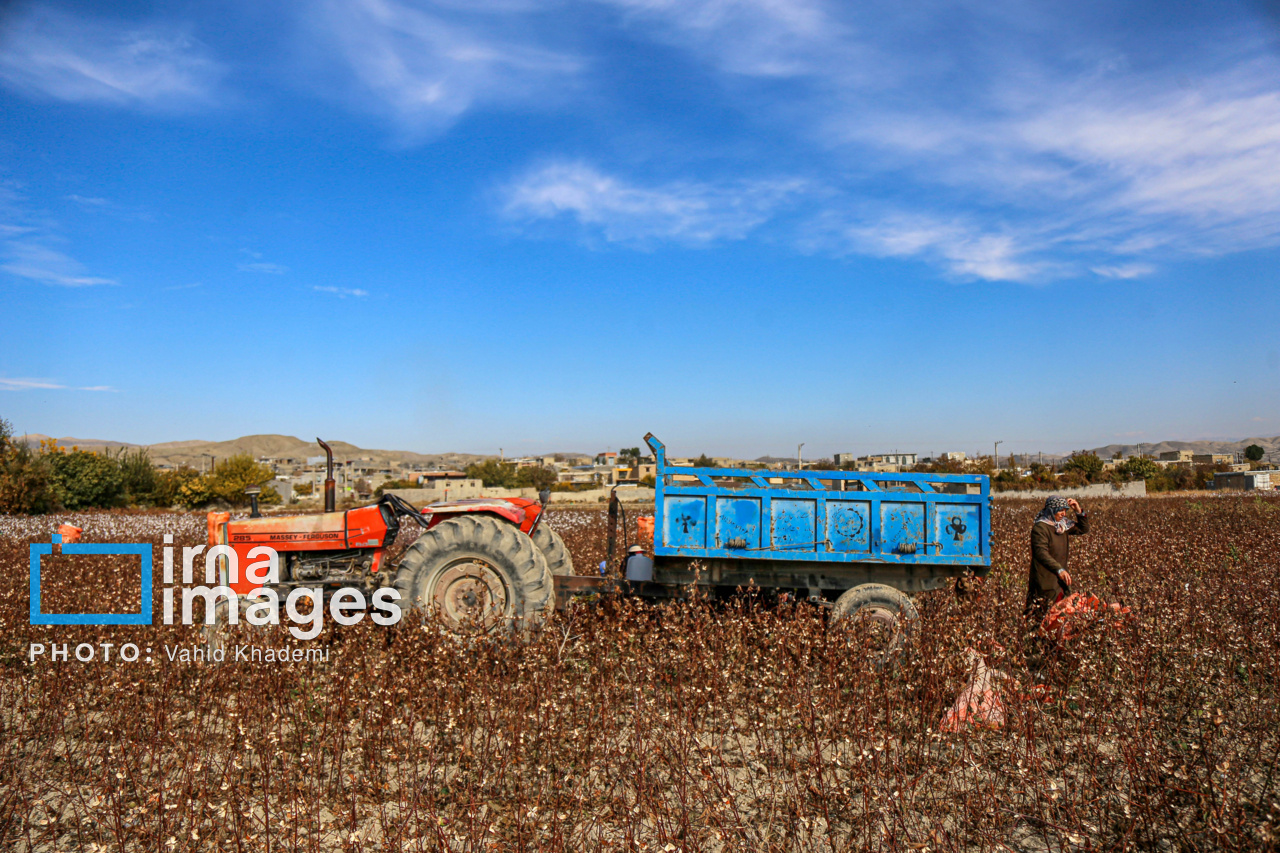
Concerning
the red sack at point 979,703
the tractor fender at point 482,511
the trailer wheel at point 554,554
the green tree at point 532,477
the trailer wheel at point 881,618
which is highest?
the tractor fender at point 482,511

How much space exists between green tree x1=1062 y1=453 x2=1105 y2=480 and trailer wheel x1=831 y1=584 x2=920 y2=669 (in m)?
43.2

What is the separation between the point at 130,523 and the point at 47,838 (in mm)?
21833

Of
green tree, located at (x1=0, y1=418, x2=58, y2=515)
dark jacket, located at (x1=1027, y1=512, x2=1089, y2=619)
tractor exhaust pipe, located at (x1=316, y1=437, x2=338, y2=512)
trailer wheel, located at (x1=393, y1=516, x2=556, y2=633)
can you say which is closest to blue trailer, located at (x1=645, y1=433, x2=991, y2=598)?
dark jacket, located at (x1=1027, y1=512, x2=1089, y2=619)

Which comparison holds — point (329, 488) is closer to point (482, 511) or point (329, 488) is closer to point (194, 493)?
point (482, 511)

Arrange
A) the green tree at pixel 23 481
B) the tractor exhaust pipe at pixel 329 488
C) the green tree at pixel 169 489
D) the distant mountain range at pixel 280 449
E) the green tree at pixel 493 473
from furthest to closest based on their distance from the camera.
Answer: the distant mountain range at pixel 280 449 < the green tree at pixel 493 473 < the green tree at pixel 169 489 < the green tree at pixel 23 481 < the tractor exhaust pipe at pixel 329 488

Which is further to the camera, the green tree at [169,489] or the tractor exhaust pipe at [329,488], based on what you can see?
the green tree at [169,489]

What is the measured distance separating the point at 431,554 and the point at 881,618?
3795 mm

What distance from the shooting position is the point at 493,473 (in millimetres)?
56625

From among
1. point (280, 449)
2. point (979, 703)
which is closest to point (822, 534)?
point (979, 703)

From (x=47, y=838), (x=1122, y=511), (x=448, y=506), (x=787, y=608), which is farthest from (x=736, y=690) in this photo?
(x=1122, y=511)

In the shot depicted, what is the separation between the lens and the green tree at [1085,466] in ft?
141

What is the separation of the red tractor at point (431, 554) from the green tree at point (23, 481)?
2410cm

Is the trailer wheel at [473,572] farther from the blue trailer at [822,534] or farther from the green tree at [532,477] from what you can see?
the green tree at [532,477]

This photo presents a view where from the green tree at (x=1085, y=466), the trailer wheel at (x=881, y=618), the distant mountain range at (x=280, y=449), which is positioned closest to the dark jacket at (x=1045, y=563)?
the trailer wheel at (x=881, y=618)
